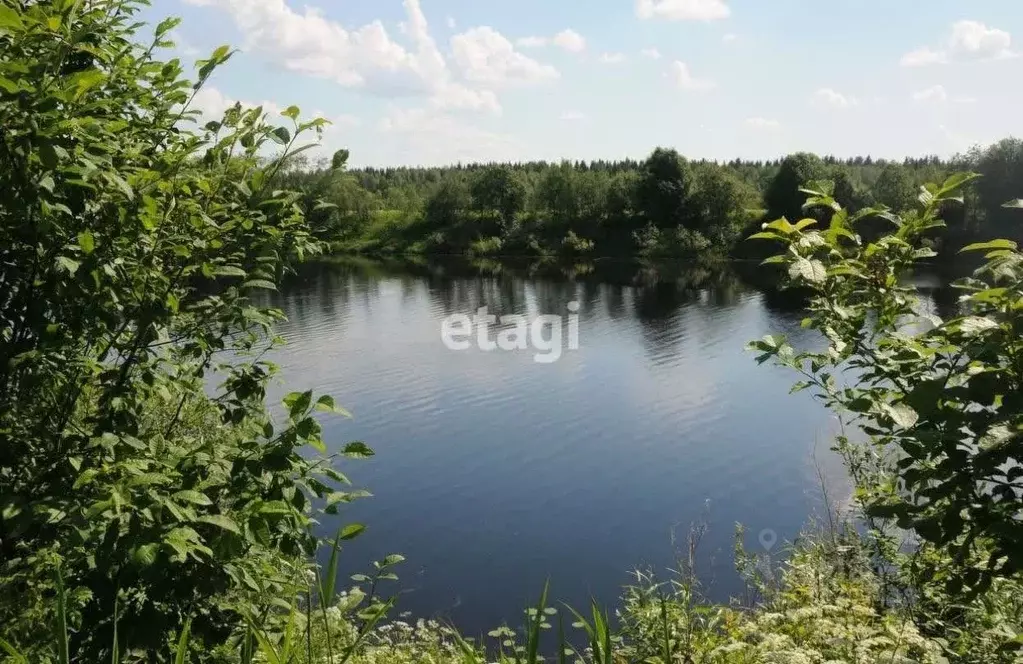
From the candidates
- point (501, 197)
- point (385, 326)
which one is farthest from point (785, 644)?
point (501, 197)

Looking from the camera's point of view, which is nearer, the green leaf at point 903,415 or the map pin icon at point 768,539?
the green leaf at point 903,415

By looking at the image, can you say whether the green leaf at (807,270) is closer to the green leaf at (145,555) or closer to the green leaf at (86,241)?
the green leaf at (145,555)

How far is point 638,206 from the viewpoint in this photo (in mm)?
87688

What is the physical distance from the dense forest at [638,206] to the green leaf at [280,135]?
61.6m

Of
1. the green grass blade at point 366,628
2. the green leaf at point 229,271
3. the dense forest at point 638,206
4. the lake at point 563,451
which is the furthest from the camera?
the dense forest at point 638,206

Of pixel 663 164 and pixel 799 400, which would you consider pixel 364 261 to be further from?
pixel 799 400

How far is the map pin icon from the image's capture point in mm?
15281

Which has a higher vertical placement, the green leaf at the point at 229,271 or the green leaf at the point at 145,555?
the green leaf at the point at 229,271

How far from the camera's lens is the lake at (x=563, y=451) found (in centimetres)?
1506

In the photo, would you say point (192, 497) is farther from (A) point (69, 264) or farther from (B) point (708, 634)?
(B) point (708, 634)

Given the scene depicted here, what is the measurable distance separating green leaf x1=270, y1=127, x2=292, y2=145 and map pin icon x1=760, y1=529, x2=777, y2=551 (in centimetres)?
1445

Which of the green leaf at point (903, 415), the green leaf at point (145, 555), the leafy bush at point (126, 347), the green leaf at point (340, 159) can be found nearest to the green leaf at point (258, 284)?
the leafy bush at point (126, 347)

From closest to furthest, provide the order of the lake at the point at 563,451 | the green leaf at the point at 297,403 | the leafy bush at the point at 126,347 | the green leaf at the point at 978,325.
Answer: the green leaf at the point at 978,325, the leafy bush at the point at 126,347, the green leaf at the point at 297,403, the lake at the point at 563,451

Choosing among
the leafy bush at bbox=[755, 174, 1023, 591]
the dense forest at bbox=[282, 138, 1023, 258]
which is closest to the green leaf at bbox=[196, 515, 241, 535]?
the leafy bush at bbox=[755, 174, 1023, 591]
